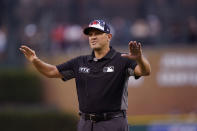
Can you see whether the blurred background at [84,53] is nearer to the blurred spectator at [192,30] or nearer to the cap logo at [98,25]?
the blurred spectator at [192,30]

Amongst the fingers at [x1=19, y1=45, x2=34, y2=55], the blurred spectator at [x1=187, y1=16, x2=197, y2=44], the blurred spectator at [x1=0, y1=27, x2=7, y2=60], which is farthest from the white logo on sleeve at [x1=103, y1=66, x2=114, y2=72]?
the blurred spectator at [x1=187, y1=16, x2=197, y2=44]

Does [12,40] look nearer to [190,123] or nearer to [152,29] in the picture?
[152,29]

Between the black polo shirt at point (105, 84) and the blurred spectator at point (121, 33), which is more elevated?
the blurred spectator at point (121, 33)

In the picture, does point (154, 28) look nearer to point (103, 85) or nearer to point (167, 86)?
point (167, 86)

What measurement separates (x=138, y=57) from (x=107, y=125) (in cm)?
100

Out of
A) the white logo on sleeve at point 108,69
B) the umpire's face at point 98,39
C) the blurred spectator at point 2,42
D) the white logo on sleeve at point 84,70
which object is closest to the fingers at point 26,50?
the white logo on sleeve at point 84,70

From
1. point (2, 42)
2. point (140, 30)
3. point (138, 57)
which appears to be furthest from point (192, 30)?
point (138, 57)

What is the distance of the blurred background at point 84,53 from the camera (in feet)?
47.1

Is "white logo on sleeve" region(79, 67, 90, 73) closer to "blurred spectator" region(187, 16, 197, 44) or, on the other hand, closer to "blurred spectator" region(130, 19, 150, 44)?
"blurred spectator" region(130, 19, 150, 44)

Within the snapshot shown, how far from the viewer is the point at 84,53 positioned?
49.4 ft

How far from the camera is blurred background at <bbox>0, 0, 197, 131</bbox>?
14.3 metres

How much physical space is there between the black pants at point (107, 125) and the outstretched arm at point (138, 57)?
2.05 ft

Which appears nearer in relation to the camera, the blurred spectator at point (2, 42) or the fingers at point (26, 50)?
the fingers at point (26, 50)

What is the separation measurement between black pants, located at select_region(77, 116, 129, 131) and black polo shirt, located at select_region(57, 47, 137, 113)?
0.44ft
